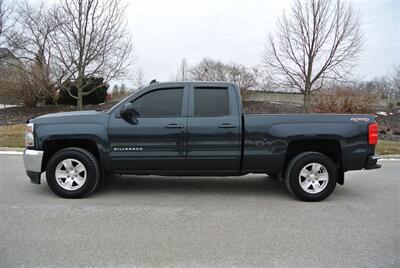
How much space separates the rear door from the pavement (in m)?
0.57

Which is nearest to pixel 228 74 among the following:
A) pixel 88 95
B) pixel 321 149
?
pixel 88 95

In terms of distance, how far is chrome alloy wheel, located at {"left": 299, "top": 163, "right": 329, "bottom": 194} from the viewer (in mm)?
5867

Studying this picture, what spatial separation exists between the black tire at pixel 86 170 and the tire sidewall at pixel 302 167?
3.07m

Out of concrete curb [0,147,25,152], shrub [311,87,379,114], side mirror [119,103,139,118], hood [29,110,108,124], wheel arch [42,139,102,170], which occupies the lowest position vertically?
concrete curb [0,147,25,152]

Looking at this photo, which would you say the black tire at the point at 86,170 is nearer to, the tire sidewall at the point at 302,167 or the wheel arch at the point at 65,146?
the wheel arch at the point at 65,146

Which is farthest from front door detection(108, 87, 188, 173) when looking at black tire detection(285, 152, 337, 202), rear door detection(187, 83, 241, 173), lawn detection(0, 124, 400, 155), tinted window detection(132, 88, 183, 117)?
lawn detection(0, 124, 400, 155)

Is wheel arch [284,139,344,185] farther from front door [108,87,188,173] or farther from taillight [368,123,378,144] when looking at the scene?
front door [108,87,188,173]

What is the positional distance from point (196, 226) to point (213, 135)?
1605 millimetres

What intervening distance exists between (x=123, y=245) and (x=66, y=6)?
1455cm

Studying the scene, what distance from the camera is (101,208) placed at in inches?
209

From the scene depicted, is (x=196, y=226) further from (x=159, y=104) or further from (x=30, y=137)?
(x=30, y=137)

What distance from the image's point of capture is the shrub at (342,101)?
62.1 feet

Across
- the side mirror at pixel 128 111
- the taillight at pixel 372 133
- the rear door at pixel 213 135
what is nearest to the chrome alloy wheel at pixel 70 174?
the side mirror at pixel 128 111

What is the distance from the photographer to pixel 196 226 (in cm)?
468
